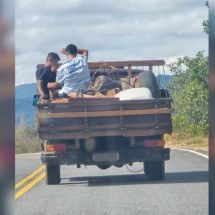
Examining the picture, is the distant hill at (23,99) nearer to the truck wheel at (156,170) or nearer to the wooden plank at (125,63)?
the wooden plank at (125,63)

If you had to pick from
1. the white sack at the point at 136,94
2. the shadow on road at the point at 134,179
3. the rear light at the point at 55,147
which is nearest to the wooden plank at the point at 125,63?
the white sack at the point at 136,94

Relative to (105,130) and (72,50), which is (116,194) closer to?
(105,130)

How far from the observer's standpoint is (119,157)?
39.8 ft

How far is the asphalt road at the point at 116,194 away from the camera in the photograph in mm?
8891

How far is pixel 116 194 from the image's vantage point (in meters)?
10.7

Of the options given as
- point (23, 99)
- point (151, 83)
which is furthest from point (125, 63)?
point (23, 99)

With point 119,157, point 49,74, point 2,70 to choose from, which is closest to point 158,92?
point 119,157

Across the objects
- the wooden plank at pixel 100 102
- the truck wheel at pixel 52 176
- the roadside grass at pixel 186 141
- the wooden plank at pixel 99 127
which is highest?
the wooden plank at pixel 100 102

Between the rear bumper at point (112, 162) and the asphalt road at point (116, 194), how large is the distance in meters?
0.39

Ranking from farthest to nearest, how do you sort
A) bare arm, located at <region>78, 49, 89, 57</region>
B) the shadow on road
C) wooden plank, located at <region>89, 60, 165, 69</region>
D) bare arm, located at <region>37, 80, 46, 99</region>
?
wooden plank, located at <region>89, 60, 165, 69</region> < the shadow on road < bare arm, located at <region>78, 49, 89, 57</region> < bare arm, located at <region>37, 80, 46, 99</region>

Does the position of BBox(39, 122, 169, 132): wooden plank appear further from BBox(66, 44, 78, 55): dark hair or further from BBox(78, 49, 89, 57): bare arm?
BBox(66, 44, 78, 55): dark hair

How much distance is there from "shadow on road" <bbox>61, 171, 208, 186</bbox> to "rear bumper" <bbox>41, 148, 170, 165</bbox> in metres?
0.45

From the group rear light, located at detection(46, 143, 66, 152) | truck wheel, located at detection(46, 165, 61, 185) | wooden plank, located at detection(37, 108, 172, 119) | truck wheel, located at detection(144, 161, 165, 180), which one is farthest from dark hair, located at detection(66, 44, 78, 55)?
truck wheel, located at detection(144, 161, 165, 180)

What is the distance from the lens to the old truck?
462 inches
